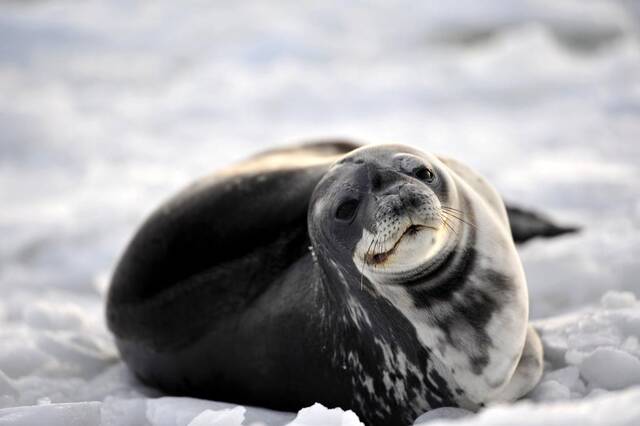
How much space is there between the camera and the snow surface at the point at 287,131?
2646 mm

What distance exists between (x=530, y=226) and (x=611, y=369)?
5.22 ft

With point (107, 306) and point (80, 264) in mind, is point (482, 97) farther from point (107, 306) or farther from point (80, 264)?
point (107, 306)

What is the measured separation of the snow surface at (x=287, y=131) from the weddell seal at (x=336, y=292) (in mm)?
144

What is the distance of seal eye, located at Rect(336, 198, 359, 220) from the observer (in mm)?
2443

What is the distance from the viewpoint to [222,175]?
344 centimetres

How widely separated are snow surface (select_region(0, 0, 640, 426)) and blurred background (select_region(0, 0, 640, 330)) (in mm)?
23

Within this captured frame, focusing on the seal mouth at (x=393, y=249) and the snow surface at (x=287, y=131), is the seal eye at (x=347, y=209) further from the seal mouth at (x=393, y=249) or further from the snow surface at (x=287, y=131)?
the snow surface at (x=287, y=131)

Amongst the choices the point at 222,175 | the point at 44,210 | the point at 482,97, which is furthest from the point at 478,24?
the point at 222,175

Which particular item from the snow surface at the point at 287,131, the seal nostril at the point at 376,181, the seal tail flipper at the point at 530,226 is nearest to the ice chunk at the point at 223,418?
the snow surface at the point at 287,131

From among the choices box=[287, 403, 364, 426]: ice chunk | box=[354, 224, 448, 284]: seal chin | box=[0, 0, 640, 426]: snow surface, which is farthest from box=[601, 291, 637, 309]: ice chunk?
box=[287, 403, 364, 426]: ice chunk

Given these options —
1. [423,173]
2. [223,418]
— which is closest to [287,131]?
[423,173]

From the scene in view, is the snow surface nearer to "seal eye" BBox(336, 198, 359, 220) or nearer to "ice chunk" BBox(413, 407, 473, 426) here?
"ice chunk" BBox(413, 407, 473, 426)

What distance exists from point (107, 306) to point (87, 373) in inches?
10.1

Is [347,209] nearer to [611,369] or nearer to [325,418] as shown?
[325,418]
